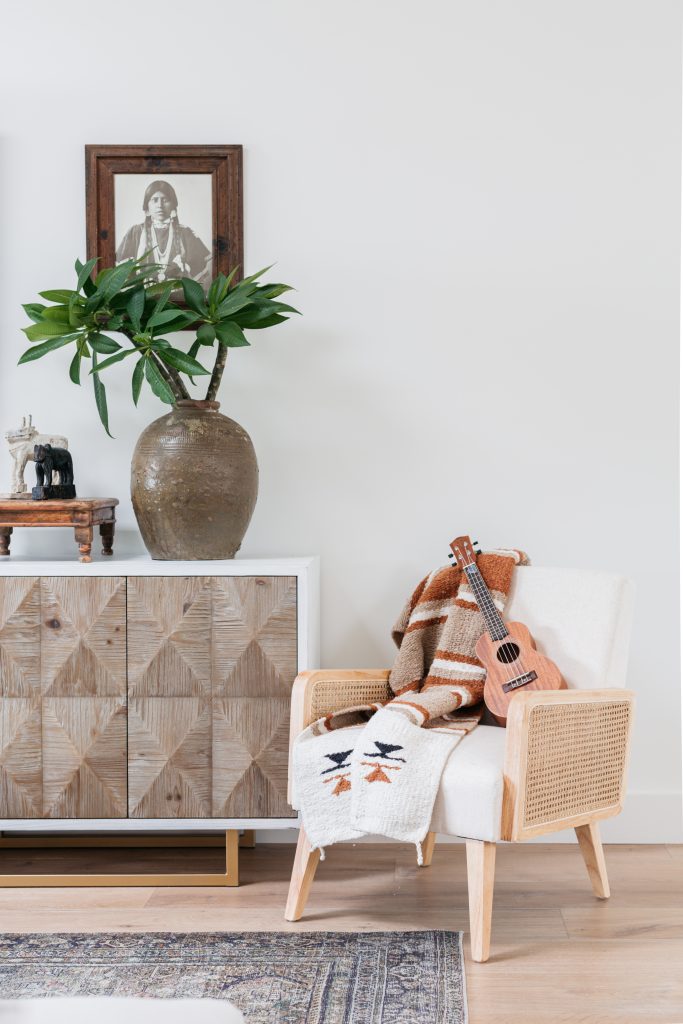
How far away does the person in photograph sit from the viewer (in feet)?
9.05

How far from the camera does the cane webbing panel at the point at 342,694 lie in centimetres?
226

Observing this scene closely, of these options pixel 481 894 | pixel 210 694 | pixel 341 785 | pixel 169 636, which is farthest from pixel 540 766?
pixel 169 636

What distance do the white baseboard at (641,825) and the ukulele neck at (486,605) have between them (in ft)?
2.42

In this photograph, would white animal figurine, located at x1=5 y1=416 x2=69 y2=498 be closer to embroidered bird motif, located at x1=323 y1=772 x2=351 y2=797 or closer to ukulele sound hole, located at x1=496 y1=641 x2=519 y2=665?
embroidered bird motif, located at x1=323 y1=772 x2=351 y2=797

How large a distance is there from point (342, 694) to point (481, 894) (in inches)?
22.5

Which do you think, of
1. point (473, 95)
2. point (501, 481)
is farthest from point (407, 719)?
point (473, 95)

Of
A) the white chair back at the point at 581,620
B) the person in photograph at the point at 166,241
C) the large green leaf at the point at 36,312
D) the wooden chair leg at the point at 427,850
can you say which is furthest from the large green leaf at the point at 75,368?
the wooden chair leg at the point at 427,850

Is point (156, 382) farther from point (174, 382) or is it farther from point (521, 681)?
point (521, 681)

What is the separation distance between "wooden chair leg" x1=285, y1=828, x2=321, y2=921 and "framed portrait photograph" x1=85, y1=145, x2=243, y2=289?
1568 mm

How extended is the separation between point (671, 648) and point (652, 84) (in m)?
1.61

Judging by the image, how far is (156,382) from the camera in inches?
94.4

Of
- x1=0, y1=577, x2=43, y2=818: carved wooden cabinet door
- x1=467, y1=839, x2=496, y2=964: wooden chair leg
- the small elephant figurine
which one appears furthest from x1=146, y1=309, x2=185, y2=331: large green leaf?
x1=467, y1=839, x2=496, y2=964: wooden chair leg

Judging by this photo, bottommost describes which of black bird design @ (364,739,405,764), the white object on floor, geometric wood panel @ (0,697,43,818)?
geometric wood panel @ (0,697,43,818)

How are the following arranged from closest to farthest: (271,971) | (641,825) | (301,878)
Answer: (271,971) < (301,878) < (641,825)
